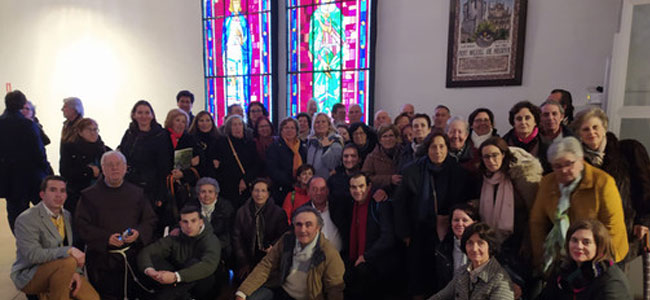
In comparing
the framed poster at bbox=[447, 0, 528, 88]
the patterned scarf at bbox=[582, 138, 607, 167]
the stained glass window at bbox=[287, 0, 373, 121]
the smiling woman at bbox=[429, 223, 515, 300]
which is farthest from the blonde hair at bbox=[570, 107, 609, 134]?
the stained glass window at bbox=[287, 0, 373, 121]

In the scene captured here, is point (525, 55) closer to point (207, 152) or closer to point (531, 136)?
point (531, 136)

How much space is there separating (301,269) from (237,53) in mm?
4755

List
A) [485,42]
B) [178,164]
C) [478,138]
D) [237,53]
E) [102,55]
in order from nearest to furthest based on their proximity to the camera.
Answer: [478,138] < [178,164] < [485,42] < [237,53] < [102,55]

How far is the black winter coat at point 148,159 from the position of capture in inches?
131

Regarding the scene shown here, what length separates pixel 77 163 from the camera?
342 cm

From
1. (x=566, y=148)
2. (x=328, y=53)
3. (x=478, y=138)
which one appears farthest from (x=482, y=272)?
(x=328, y=53)

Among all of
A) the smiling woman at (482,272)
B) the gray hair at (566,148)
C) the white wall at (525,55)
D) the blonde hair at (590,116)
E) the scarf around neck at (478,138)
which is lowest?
the smiling woman at (482,272)

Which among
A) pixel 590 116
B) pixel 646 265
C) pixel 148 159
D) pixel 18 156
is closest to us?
pixel 590 116

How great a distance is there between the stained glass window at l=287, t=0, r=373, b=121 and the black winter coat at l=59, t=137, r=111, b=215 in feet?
10.5

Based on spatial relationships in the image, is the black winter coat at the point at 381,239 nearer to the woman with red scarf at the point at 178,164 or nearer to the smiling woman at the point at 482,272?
the smiling woman at the point at 482,272

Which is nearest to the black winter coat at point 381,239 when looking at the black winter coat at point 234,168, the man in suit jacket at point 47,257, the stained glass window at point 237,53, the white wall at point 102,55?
the black winter coat at point 234,168

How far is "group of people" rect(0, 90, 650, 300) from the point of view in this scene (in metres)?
2.12

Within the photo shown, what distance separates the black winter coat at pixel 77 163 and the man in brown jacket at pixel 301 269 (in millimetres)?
1891

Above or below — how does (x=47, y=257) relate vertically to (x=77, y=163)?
below
